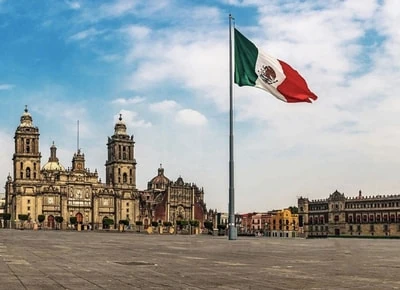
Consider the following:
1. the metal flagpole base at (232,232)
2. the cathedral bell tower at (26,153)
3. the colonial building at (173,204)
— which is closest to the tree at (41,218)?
the cathedral bell tower at (26,153)

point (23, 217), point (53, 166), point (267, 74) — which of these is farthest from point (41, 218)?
point (267, 74)

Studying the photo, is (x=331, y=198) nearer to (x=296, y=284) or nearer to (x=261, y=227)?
(x=261, y=227)

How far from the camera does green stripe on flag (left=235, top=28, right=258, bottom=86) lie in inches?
1112

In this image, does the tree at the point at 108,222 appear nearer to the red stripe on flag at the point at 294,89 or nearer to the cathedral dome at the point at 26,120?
the cathedral dome at the point at 26,120

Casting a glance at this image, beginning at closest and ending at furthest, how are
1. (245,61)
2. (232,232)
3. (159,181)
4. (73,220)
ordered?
(245,61), (232,232), (73,220), (159,181)

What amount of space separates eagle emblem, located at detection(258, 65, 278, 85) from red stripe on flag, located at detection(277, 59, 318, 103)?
1.61ft

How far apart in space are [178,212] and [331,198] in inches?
1735

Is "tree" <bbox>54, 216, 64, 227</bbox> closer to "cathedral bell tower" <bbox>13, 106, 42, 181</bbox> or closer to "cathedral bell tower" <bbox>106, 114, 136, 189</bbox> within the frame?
"cathedral bell tower" <bbox>13, 106, 42, 181</bbox>

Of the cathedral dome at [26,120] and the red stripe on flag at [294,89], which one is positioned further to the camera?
the cathedral dome at [26,120]

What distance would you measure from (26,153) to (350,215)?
289ft

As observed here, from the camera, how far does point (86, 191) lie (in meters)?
148

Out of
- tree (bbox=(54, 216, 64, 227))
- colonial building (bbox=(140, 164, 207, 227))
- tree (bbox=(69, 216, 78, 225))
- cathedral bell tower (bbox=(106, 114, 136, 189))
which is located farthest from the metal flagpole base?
colonial building (bbox=(140, 164, 207, 227))

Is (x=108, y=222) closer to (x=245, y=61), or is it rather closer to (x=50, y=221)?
(x=50, y=221)

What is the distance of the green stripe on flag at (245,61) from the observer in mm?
28250
